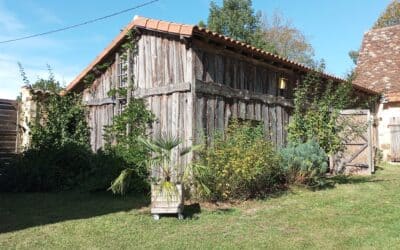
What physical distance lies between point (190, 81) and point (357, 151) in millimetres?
6247

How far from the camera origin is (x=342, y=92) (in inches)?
492

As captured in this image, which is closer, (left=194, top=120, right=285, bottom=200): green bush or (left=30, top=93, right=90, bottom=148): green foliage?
(left=194, top=120, right=285, bottom=200): green bush

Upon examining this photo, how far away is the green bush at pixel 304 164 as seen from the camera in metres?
9.72

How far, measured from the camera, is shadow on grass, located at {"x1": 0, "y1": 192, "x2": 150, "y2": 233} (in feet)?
24.8

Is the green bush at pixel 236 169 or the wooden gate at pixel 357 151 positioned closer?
the green bush at pixel 236 169

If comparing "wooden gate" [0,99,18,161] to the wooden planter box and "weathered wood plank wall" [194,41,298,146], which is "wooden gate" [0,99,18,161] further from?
the wooden planter box

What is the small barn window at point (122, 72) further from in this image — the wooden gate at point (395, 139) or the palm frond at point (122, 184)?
the wooden gate at point (395, 139)

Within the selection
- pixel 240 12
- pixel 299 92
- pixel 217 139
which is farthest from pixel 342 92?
pixel 240 12

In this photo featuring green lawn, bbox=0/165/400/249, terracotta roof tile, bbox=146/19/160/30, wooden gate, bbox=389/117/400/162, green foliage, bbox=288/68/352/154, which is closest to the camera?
green lawn, bbox=0/165/400/249

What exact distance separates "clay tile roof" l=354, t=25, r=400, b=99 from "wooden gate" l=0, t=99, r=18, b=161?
1360cm

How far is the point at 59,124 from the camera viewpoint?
1287 cm

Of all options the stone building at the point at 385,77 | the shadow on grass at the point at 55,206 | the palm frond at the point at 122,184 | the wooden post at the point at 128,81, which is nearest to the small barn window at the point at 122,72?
the wooden post at the point at 128,81

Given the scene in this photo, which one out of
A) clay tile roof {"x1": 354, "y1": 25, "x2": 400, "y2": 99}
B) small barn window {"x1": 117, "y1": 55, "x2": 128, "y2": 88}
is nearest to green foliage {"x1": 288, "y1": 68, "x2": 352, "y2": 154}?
small barn window {"x1": 117, "y1": 55, "x2": 128, "y2": 88}

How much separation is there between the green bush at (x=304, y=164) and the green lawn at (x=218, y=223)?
1.43ft
